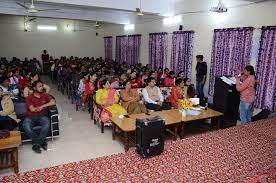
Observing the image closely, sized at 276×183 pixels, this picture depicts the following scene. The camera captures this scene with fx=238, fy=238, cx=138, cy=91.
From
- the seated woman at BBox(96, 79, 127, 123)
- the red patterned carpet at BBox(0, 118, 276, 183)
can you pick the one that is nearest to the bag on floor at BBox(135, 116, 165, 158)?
the red patterned carpet at BBox(0, 118, 276, 183)

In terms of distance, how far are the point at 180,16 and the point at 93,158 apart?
5.88 m

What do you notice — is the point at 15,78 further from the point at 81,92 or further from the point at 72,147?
the point at 72,147

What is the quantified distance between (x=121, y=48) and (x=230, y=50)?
23.5ft

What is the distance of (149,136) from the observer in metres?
3.47

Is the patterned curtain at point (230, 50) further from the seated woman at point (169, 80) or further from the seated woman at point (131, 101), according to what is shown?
the seated woman at point (131, 101)

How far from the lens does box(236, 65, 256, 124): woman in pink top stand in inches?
185

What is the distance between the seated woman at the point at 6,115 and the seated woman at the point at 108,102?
1.57 meters

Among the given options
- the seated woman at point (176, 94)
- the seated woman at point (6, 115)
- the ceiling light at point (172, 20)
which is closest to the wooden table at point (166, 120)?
the seated woman at point (176, 94)

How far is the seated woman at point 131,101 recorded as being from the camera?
5066 millimetres

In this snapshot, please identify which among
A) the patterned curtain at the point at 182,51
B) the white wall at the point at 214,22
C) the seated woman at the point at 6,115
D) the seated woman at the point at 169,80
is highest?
the white wall at the point at 214,22

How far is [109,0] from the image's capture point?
22.0 feet

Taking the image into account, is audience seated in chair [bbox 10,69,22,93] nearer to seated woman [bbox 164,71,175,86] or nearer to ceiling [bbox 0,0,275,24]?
ceiling [bbox 0,0,275,24]

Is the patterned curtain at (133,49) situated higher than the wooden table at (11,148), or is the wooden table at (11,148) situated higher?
the patterned curtain at (133,49)

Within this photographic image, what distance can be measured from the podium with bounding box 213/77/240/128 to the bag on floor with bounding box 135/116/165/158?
2143 millimetres
